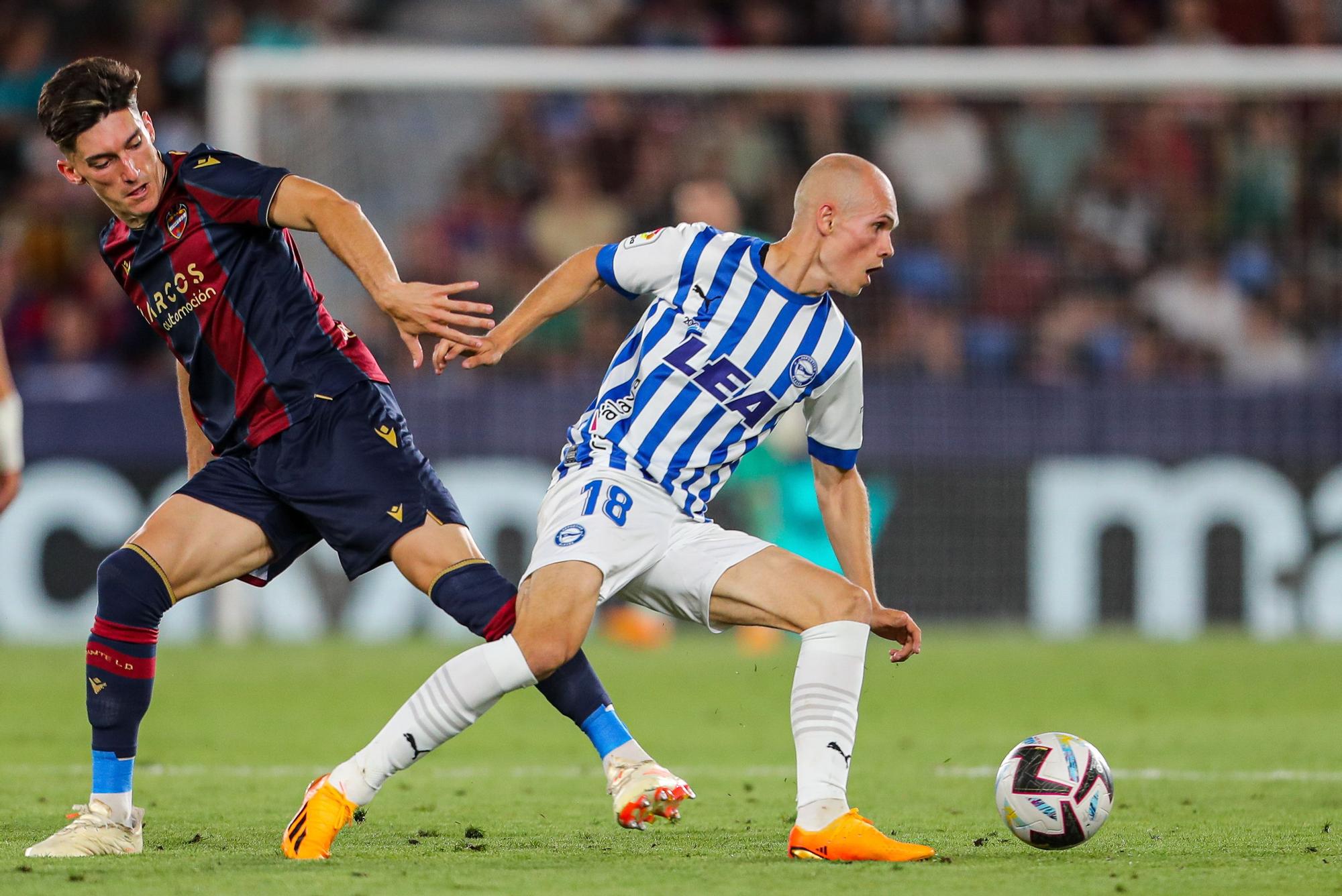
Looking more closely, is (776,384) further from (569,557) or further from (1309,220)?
(1309,220)

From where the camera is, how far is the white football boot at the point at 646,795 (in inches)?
184

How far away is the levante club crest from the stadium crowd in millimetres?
7410

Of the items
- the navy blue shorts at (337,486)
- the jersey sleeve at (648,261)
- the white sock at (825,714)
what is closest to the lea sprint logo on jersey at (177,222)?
the navy blue shorts at (337,486)

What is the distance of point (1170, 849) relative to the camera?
16.1 feet

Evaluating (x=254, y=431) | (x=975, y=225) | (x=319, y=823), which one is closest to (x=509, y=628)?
(x=319, y=823)

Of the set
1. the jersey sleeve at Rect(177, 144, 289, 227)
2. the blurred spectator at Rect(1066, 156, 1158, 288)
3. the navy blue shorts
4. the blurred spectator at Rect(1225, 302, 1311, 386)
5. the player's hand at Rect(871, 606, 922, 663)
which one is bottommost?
the player's hand at Rect(871, 606, 922, 663)

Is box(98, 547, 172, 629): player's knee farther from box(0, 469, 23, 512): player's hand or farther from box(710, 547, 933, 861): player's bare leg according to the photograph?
box(0, 469, 23, 512): player's hand

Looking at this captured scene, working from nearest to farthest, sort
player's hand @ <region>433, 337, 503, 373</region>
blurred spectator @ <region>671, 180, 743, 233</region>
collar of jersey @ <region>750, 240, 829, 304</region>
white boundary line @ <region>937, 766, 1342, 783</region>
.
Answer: player's hand @ <region>433, 337, 503, 373</region>, collar of jersey @ <region>750, 240, 829, 304</region>, white boundary line @ <region>937, 766, 1342, 783</region>, blurred spectator @ <region>671, 180, 743, 233</region>

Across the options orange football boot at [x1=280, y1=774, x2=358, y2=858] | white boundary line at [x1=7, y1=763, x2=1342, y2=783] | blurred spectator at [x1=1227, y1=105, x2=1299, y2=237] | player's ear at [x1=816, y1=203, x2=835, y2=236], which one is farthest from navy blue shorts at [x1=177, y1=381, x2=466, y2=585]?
blurred spectator at [x1=1227, y1=105, x2=1299, y2=237]

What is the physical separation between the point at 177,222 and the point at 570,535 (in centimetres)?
137

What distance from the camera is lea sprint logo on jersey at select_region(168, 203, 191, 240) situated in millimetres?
5059

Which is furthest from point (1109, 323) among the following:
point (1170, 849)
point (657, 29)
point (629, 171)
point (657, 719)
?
point (1170, 849)

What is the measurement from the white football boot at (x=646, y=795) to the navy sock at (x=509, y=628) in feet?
0.65

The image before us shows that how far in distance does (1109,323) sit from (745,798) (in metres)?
7.61
